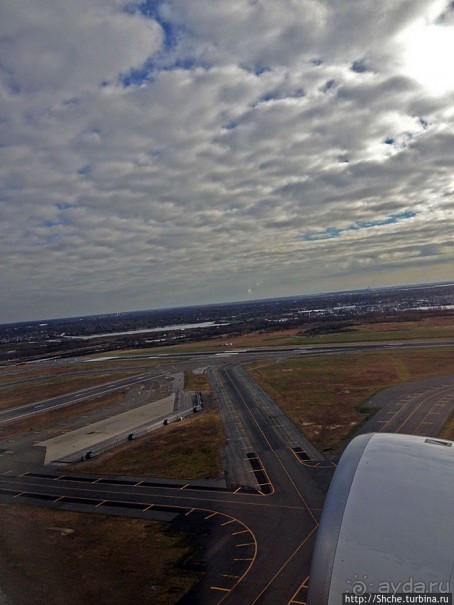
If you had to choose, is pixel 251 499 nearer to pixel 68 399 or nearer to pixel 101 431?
pixel 101 431

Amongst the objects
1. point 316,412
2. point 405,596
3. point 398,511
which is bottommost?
point 316,412

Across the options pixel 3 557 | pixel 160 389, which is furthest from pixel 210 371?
pixel 3 557

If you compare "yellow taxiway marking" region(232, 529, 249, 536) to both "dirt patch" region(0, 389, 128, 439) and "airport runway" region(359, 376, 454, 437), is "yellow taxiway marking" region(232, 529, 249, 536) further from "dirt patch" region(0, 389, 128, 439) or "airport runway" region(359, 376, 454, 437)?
"dirt patch" region(0, 389, 128, 439)

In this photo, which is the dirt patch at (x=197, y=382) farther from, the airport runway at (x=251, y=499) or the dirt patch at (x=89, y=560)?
the dirt patch at (x=89, y=560)

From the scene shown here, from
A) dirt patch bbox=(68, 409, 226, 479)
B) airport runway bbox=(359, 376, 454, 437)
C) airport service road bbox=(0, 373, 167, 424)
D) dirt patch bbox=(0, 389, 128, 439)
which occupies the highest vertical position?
airport service road bbox=(0, 373, 167, 424)

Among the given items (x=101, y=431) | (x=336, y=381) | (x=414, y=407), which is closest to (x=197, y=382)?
(x=336, y=381)

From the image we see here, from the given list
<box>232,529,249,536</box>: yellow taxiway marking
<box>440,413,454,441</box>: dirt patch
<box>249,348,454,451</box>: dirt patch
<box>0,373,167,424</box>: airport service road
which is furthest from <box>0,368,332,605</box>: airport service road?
<box>0,373,167,424</box>: airport service road

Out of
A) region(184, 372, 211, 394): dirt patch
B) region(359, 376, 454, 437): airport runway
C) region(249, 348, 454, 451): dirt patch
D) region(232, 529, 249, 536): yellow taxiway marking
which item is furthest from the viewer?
region(184, 372, 211, 394): dirt patch

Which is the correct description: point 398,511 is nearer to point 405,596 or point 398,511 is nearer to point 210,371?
point 405,596
